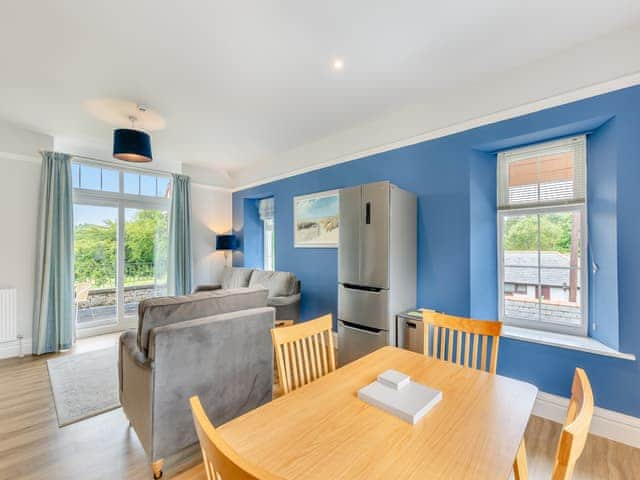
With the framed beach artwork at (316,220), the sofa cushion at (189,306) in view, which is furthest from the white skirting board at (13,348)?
the framed beach artwork at (316,220)

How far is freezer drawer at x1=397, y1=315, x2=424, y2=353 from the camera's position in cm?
255

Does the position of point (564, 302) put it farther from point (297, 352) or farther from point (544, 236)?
point (297, 352)

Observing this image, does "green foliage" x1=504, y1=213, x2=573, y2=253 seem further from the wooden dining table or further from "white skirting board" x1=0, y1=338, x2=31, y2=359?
"white skirting board" x1=0, y1=338, x2=31, y2=359

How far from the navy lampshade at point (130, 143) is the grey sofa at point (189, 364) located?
189 cm

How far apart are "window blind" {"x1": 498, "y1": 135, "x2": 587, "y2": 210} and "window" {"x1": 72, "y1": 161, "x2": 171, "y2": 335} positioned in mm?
5150

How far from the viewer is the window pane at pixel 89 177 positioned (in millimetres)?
4301

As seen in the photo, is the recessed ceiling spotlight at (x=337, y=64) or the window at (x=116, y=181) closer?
the recessed ceiling spotlight at (x=337, y=64)

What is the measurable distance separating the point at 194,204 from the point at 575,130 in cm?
544

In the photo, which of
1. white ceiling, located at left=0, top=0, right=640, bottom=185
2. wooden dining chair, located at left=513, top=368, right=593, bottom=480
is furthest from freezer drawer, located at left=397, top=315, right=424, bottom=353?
white ceiling, located at left=0, top=0, right=640, bottom=185

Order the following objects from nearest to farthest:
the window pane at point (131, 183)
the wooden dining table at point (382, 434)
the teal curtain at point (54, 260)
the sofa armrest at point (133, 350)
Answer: the wooden dining table at point (382, 434), the sofa armrest at point (133, 350), the teal curtain at point (54, 260), the window pane at point (131, 183)

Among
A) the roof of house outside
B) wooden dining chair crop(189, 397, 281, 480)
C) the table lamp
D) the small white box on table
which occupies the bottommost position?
the small white box on table

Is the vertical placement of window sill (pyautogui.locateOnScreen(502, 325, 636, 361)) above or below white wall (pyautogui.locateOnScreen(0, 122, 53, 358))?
below

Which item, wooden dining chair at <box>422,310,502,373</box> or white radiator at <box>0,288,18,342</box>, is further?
white radiator at <box>0,288,18,342</box>

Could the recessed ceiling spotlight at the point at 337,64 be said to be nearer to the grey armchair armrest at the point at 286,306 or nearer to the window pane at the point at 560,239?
the window pane at the point at 560,239
